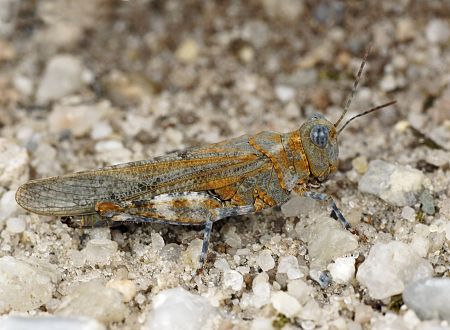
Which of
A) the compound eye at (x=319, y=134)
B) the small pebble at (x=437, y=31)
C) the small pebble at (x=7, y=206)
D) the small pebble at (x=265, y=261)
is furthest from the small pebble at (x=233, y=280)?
the small pebble at (x=437, y=31)

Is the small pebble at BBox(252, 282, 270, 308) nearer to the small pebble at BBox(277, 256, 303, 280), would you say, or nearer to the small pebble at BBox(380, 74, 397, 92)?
the small pebble at BBox(277, 256, 303, 280)

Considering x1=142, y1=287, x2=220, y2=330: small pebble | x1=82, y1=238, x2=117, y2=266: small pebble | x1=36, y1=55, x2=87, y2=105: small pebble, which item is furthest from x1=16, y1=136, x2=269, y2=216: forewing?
x1=36, y1=55, x2=87, y2=105: small pebble

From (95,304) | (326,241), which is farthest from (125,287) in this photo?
(326,241)

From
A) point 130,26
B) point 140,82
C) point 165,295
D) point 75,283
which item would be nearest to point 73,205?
point 75,283

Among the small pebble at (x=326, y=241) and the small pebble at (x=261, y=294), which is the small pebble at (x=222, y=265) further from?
the small pebble at (x=326, y=241)

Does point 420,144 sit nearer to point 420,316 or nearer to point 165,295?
point 420,316

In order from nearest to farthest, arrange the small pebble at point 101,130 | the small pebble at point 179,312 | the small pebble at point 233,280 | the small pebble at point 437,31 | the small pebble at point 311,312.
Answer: the small pebble at point 179,312 < the small pebble at point 311,312 < the small pebble at point 233,280 < the small pebble at point 101,130 < the small pebble at point 437,31
